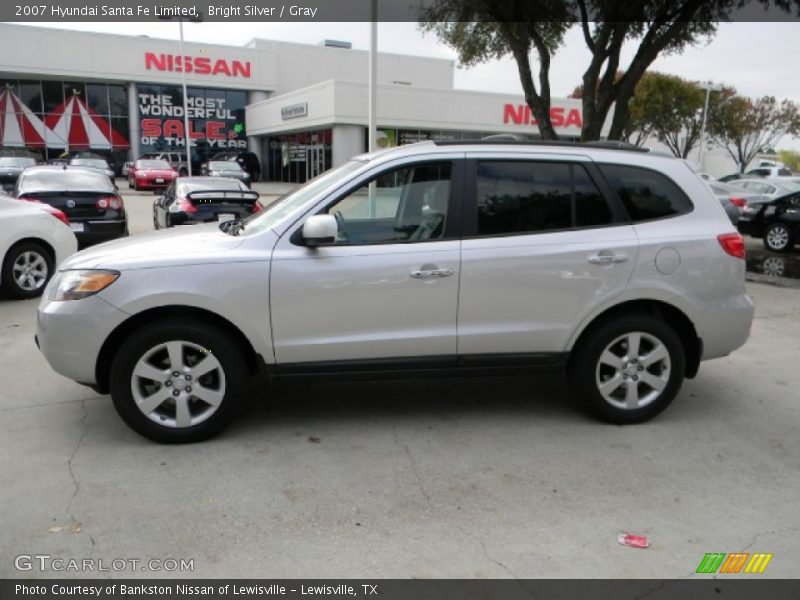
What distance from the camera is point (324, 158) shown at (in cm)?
3522

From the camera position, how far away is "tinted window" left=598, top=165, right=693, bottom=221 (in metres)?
4.44

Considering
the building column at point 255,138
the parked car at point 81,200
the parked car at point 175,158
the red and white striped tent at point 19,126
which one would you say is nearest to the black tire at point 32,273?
the parked car at point 81,200

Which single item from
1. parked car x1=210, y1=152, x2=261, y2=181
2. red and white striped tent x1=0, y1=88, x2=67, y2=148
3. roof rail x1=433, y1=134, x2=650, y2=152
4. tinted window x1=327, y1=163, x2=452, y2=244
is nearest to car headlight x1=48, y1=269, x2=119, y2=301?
tinted window x1=327, y1=163, x2=452, y2=244

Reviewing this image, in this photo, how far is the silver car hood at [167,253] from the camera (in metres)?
3.92

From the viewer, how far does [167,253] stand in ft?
13.1

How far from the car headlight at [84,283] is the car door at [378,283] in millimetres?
965

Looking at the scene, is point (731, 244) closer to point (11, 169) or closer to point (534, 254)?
point (534, 254)

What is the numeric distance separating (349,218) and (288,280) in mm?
675

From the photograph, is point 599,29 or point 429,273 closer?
point 429,273

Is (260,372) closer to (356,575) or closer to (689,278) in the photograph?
(356,575)

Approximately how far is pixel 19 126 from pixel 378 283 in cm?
4367

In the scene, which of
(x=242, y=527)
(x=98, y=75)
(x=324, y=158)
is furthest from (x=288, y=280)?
(x=98, y=75)

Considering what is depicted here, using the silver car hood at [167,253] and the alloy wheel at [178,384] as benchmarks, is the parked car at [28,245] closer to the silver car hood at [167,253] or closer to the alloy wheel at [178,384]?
the silver car hood at [167,253]

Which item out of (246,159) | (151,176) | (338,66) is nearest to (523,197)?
(151,176)
